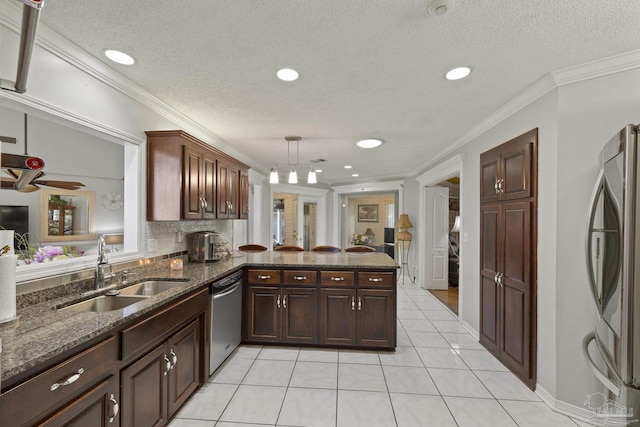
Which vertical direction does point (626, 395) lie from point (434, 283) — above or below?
above

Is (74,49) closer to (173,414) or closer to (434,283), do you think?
(173,414)

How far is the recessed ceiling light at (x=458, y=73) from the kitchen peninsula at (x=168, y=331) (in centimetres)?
179

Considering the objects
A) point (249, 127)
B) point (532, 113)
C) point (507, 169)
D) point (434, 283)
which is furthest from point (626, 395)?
point (434, 283)

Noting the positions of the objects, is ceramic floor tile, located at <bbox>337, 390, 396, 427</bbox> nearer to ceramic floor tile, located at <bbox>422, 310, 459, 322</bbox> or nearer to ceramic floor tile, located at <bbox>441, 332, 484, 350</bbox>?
ceramic floor tile, located at <bbox>441, 332, 484, 350</bbox>

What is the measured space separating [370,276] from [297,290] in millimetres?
781

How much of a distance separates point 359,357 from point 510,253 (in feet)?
5.69

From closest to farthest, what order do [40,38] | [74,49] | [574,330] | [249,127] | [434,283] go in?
[40,38], [74,49], [574,330], [249,127], [434,283]

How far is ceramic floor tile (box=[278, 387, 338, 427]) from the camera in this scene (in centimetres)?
201

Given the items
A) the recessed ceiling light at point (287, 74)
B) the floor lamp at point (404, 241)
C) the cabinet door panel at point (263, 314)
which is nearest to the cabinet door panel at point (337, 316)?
the cabinet door panel at point (263, 314)

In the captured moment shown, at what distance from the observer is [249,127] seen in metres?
3.52

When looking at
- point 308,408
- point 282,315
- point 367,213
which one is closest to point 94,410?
point 308,408

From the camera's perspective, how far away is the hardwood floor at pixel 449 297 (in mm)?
4766

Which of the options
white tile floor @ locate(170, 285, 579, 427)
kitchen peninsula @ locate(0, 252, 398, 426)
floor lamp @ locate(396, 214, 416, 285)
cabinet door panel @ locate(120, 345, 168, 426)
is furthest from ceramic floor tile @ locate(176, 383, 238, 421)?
floor lamp @ locate(396, 214, 416, 285)

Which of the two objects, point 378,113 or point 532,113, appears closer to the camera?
point 532,113
